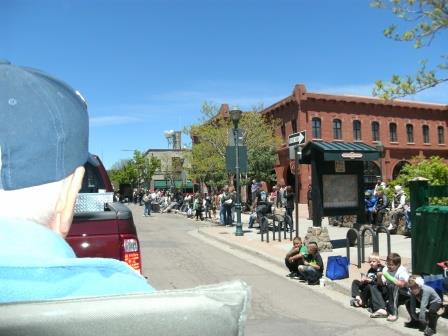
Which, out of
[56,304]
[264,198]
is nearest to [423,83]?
[56,304]

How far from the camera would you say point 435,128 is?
4694 centimetres

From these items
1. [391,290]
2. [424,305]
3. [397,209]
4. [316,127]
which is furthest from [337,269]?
[316,127]

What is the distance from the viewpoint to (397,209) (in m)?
16.5

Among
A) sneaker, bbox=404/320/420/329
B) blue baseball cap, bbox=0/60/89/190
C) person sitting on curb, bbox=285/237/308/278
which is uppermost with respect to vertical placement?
blue baseball cap, bbox=0/60/89/190

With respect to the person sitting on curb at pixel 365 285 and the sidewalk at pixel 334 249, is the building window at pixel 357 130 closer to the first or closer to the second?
the sidewalk at pixel 334 249

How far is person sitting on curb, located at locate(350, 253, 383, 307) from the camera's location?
7.63 meters

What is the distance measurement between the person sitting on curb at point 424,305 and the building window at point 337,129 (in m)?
35.9

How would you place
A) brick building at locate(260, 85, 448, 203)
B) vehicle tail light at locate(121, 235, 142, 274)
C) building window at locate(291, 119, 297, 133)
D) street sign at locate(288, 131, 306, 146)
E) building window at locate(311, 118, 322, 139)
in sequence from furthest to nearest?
building window at locate(291, 119, 297, 133)
building window at locate(311, 118, 322, 139)
brick building at locate(260, 85, 448, 203)
street sign at locate(288, 131, 306, 146)
vehicle tail light at locate(121, 235, 142, 274)

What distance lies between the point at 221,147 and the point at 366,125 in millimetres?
14169

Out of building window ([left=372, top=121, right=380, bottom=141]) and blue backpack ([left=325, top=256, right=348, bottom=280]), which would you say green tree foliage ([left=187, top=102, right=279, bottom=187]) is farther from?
blue backpack ([left=325, top=256, right=348, bottom=280])

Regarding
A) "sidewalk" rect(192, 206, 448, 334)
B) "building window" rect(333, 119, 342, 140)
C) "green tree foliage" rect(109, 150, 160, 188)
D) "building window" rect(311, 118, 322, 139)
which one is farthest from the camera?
"green tree foliage" rect(109, 150, 160, 188)

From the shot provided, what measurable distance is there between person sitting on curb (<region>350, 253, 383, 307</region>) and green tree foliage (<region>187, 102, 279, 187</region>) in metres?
26.6

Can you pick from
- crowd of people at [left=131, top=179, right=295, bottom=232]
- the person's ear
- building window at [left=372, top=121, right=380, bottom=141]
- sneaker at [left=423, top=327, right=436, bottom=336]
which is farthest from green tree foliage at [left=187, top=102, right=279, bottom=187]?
the person's ear

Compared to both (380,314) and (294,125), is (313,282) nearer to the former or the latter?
(380,314)
